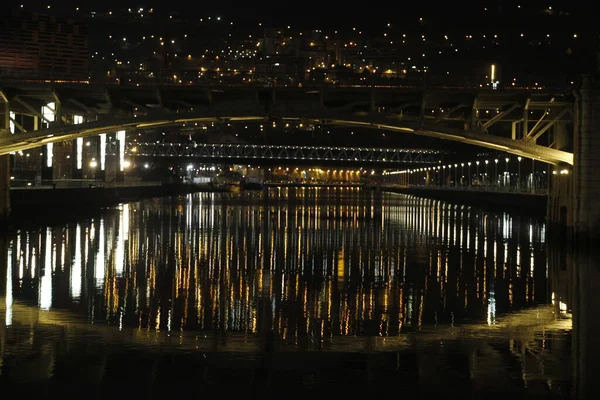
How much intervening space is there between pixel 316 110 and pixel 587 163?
12425mm

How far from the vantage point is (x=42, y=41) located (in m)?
152

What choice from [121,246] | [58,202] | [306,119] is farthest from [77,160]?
[121,246]

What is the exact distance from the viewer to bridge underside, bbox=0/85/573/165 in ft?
160

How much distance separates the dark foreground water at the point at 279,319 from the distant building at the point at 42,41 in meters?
89.0

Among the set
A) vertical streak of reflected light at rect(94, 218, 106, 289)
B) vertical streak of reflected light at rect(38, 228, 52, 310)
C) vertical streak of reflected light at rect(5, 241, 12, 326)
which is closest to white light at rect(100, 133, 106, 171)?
vertical streak of reflected light at rect(94, 218, 106, 289)

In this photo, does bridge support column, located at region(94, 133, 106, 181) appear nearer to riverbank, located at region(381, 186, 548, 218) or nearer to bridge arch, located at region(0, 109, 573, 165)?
riverbank, located at region(381, 186, 548, 218)

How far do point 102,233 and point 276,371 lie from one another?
3521cm

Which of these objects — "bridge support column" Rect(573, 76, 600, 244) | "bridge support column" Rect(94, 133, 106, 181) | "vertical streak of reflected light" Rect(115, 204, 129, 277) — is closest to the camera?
"vertical streak of reflected light" Rect(115, 204, 129, 277)

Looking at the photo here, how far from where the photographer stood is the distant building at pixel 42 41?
5172 inches

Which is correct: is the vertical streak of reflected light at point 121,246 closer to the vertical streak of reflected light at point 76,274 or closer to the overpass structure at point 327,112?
the vertical streak of reflected light at point 76,274

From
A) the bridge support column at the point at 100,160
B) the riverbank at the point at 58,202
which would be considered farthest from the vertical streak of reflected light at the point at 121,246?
the bridge support column at the point at 100,160

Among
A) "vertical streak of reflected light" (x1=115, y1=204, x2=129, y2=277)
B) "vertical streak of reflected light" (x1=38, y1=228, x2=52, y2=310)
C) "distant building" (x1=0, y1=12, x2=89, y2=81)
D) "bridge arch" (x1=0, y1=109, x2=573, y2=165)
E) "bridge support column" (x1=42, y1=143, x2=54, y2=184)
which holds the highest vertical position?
"distant building" (x1=0, y1=12, x2=89, y2=81)

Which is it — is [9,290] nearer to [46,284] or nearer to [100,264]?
[46,284]

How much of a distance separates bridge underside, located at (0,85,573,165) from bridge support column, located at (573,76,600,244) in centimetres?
210
